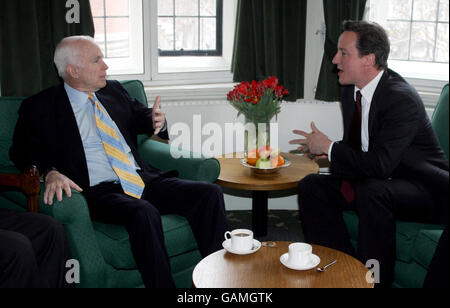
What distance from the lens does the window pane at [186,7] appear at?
4246 mm

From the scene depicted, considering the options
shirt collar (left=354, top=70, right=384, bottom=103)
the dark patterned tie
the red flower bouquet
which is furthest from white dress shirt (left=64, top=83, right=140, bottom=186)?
shirt collar (left=354, top=70, right=384, bottom=103)

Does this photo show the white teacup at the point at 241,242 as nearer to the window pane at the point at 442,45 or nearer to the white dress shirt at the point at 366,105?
the white dress shirt at the point at 366,105

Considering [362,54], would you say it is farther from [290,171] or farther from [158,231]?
[158,231]

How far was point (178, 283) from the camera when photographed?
9.47 feet

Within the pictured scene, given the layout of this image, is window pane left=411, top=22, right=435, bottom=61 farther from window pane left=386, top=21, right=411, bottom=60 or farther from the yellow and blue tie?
the yellow and blue tie

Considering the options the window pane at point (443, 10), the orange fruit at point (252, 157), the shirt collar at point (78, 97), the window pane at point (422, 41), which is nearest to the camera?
the shirt collar at point (78, 97)

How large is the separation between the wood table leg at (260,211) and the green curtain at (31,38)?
1476mm

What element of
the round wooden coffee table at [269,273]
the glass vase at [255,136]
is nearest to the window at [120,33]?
the glass vase at [255,136]

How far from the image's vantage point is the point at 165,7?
4211 millimetres

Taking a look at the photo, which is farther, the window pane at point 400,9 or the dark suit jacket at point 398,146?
the window pane at point 400,9

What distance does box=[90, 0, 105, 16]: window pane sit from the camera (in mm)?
4008

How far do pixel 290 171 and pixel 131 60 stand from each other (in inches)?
62.5

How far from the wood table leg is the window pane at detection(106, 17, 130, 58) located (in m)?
1.50
